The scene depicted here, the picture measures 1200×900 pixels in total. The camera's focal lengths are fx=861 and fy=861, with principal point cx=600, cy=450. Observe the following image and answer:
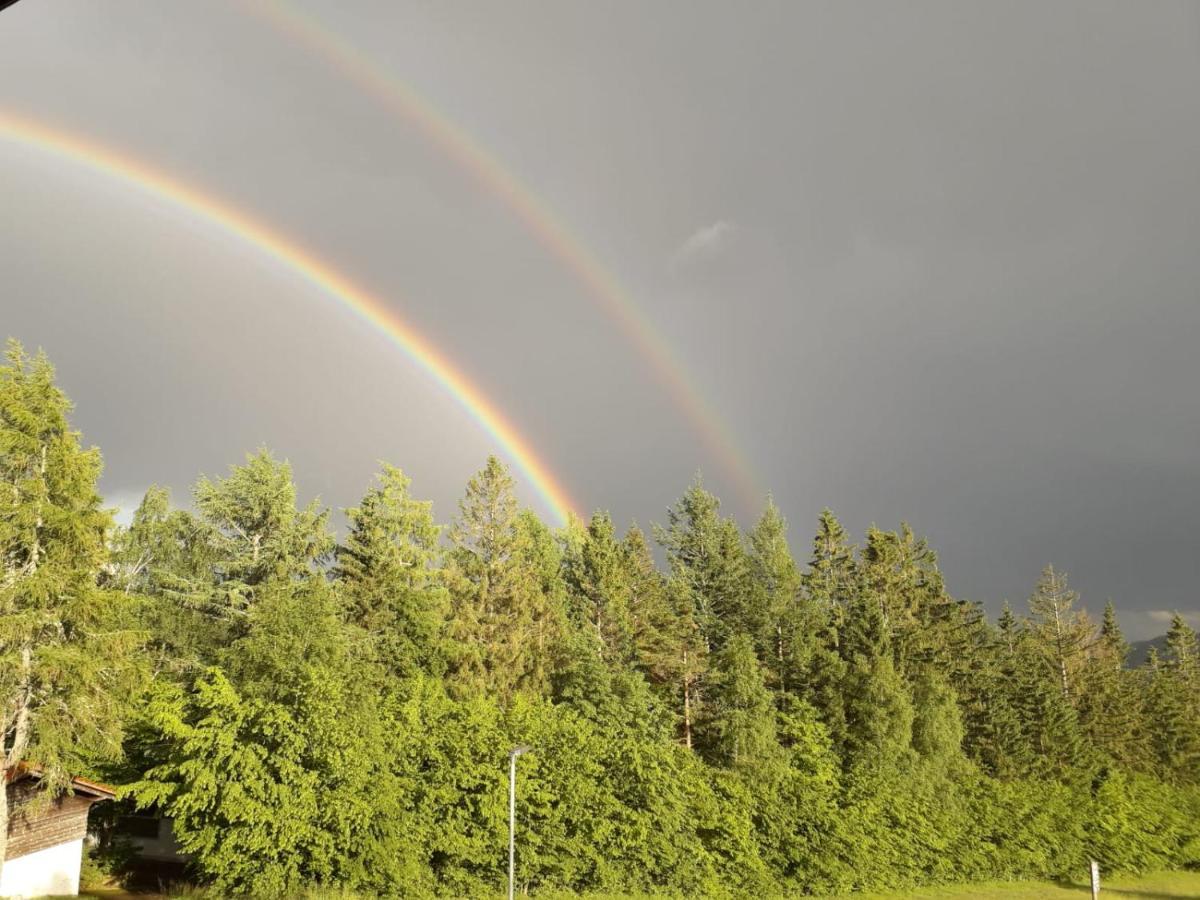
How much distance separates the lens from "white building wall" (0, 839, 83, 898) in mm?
26688

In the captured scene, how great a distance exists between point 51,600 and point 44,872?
968 cm

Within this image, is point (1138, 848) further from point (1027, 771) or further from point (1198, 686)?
point (1198, 686)

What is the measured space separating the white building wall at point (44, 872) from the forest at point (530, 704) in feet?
8.76

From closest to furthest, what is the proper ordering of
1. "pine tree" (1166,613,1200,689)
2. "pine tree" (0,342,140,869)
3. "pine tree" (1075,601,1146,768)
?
1. "pine tree" (0,342,140,869)
2. "pine tree" (1075,601,1146,768)
3. "pine tree" (1166,613,1200,689)

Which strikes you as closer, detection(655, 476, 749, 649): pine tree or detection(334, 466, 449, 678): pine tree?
detection(334, 466, 449, 678): pine tree

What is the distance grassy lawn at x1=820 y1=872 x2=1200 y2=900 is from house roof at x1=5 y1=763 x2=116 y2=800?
3007 centimetres

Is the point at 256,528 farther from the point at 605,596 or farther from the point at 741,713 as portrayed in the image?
the point at 741,713

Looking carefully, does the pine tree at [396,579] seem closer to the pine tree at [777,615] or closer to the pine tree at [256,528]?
the pine tree at [256,528]

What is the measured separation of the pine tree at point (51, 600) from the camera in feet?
78.2

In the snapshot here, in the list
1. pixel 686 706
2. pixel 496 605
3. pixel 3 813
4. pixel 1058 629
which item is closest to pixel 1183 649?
pixel 1058 629

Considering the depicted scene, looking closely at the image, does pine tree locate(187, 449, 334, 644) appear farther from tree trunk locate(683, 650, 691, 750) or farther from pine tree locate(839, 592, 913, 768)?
pine tree locate(839, 592, 913, 768)


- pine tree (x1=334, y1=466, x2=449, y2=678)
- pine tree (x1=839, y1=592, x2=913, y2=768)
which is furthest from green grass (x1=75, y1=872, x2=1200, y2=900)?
pine tree (x1=334, y1=466, x2=449, y2=678)

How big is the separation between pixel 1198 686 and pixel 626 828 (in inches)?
3210

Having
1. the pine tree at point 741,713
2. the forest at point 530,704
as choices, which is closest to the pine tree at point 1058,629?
the forest at point 530,704
